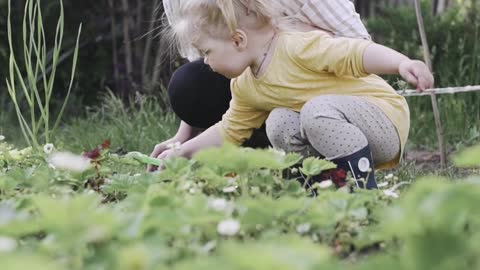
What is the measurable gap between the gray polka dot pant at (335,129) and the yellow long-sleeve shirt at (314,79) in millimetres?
46

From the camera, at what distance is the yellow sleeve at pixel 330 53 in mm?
2041

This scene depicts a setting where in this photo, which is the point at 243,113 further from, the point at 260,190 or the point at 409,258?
the point at 409,258

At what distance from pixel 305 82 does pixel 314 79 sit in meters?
0.02

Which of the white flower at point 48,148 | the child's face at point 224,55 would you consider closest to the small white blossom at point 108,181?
the white flower at point 48,148

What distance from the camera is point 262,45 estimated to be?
2223mm

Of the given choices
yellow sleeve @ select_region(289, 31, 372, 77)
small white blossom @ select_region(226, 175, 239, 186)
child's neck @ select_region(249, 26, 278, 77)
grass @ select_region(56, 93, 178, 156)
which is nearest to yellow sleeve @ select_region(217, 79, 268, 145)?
child's neck @ select_region(249, 26, 278, 77)

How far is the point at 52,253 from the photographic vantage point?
3.58ft

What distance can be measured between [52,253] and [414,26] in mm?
3383

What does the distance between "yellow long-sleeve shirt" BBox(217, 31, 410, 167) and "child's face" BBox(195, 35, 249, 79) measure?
3.1 inches

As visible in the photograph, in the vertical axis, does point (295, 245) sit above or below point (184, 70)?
above

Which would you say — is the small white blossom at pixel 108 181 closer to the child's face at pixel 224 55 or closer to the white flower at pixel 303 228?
the child's face at pixel 224 55

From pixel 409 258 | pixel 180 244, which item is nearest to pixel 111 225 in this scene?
pixel 180 244

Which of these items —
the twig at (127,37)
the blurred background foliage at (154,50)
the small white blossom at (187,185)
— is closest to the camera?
the small white blossom at (187,185)

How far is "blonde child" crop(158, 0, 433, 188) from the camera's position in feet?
6.74
